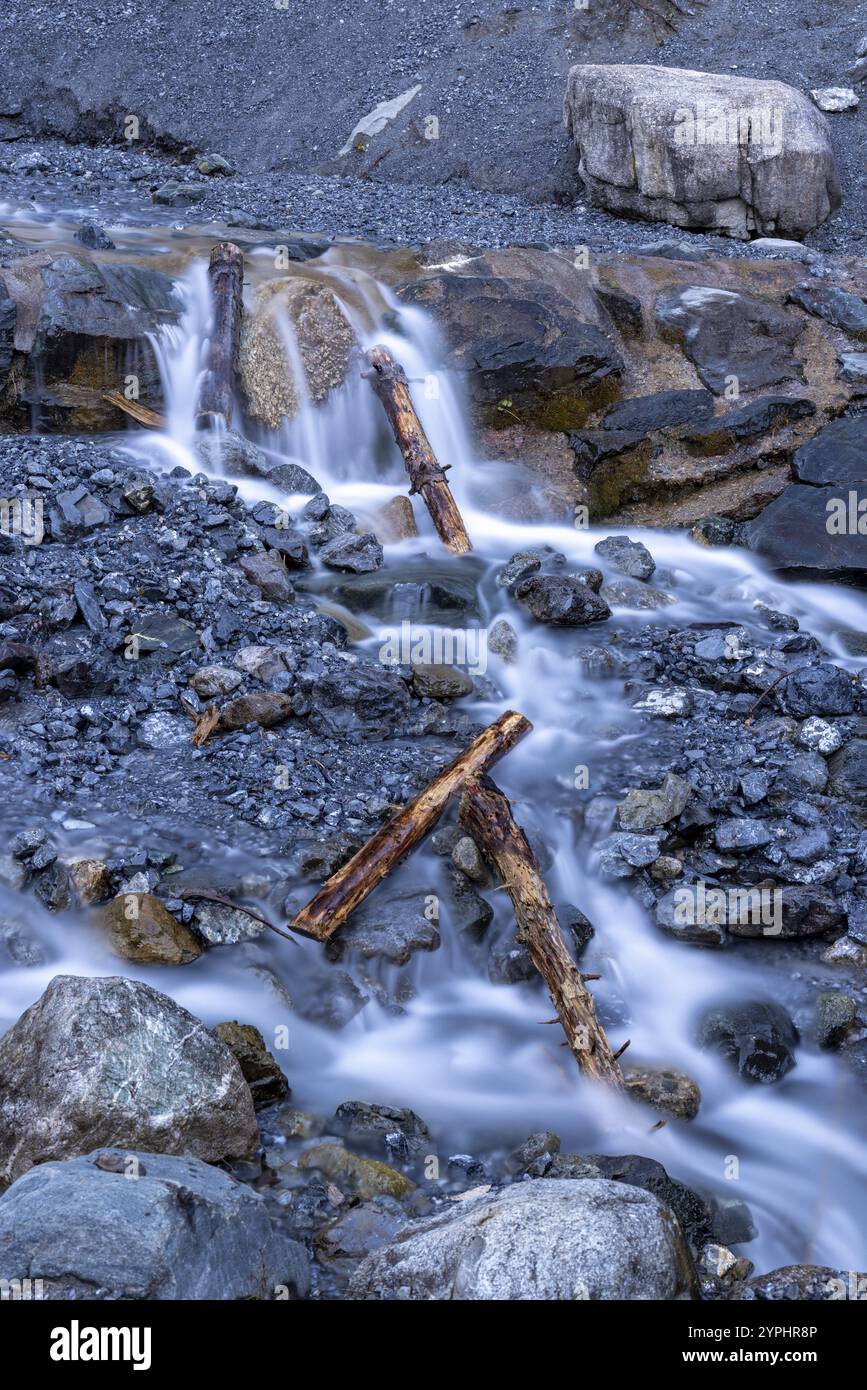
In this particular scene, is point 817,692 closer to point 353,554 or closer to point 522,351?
point 353,554

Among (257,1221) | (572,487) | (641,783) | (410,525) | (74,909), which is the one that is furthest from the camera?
(572,487)

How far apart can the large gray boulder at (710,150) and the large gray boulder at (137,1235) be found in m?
13.7

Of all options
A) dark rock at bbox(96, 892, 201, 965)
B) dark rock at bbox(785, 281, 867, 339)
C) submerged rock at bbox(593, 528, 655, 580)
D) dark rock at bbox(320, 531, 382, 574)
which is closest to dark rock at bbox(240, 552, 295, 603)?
dark rock at bbox(320, 531, 382, 574)

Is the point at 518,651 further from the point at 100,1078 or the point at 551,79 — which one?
the point at 551,79

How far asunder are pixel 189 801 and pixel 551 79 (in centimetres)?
1499

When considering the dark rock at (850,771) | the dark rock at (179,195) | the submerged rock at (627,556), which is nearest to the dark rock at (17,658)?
the submerged rock at (627,556)

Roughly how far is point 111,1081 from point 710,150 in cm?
1344

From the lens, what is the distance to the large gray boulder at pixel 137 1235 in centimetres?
332

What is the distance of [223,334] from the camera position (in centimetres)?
1051

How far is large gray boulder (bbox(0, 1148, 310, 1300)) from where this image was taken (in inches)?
131

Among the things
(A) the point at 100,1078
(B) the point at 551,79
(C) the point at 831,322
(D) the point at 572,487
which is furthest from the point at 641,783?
(B) the point at 551,79

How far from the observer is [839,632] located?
895cm

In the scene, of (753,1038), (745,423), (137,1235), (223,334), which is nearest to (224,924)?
(137,1235)

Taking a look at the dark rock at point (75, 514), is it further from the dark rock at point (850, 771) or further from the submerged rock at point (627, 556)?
the dark rock at point (850, 771)
